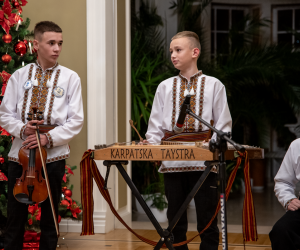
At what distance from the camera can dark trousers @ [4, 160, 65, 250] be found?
8.96 feet

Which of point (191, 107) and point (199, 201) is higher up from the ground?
point (191, 107)

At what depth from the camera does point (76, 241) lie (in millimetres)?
3967

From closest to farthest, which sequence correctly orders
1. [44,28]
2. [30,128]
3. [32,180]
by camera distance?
1. [32,180]
2. [30,128]
3. [44,28]

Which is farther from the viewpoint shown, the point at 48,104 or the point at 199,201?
the point at 48,104

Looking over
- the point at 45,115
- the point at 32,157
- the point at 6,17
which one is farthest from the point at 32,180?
the point at 6,17

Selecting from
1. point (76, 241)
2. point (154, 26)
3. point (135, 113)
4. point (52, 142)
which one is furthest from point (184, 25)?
point (52, 142)

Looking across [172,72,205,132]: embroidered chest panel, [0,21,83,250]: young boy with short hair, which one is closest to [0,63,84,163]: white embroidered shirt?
[0,21,83,250]: young boy with short hair

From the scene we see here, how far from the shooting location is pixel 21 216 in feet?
9.02

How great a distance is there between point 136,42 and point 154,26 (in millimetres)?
870

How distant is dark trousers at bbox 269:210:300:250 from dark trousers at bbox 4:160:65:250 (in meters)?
1.37

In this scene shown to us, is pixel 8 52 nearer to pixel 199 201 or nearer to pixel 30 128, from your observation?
pixel 30 128

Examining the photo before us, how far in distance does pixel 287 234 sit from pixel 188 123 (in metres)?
0.87

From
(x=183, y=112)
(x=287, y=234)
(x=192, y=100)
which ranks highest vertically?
(x=192, y=100)

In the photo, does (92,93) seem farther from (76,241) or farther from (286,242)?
(286,242)
